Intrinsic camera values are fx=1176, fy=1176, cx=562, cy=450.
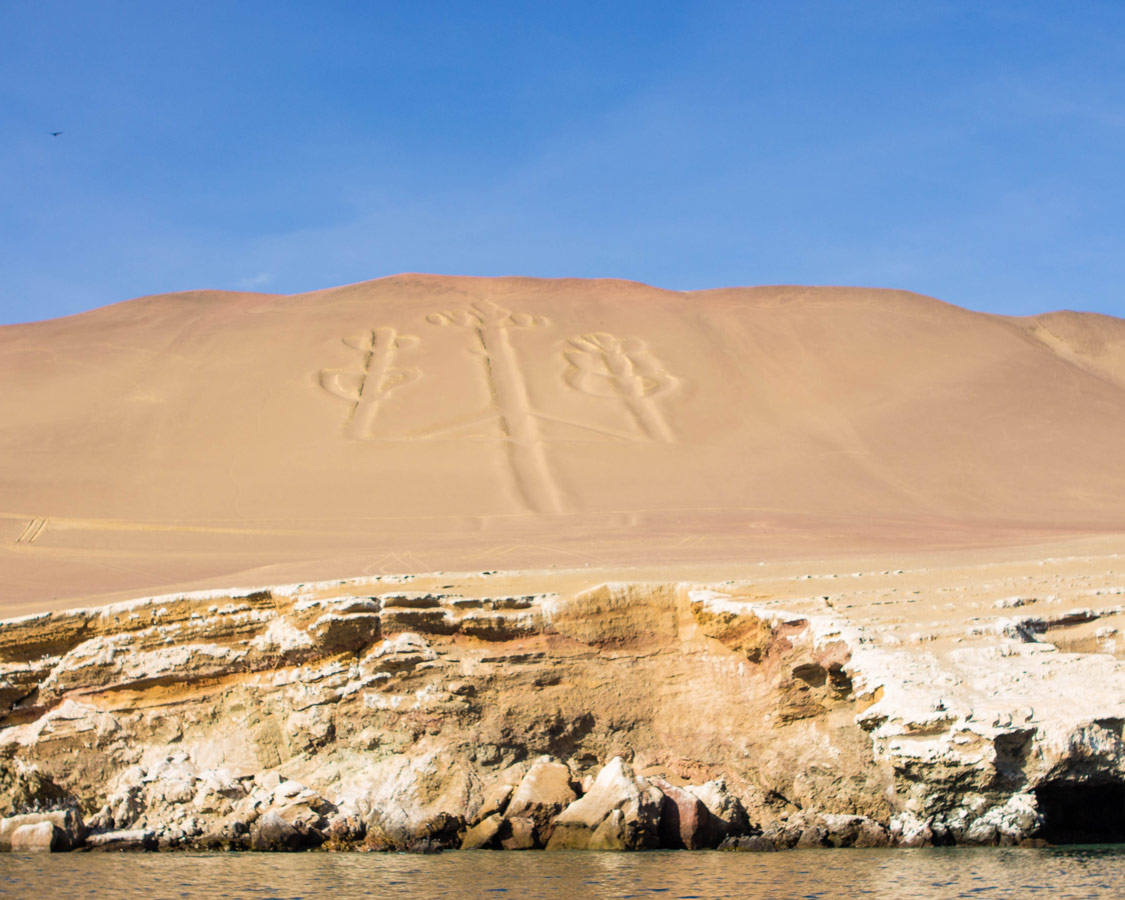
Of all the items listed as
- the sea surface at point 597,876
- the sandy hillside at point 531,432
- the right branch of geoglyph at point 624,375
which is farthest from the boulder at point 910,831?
the right branch of geoglyph at point 624,375

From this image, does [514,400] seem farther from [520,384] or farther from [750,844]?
[750,844]

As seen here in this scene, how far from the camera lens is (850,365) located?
41594mm

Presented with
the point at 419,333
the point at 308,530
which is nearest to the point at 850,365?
the point at 419,333

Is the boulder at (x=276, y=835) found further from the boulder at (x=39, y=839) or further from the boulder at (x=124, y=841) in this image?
the boulder at (x=39, y=839)

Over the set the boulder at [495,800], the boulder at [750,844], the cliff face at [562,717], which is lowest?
the boulder at [750,844]

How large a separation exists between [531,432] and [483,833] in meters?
25.5

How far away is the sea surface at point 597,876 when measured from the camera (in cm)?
777

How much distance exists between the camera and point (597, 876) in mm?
8500

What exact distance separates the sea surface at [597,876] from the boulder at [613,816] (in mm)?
249

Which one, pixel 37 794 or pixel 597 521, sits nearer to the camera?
pixel 37 794

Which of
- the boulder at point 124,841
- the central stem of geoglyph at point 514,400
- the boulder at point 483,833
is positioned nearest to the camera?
the boulder at point 483,833

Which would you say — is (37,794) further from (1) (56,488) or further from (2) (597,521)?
(1) (56,488)

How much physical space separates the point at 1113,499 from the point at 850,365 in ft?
38.3

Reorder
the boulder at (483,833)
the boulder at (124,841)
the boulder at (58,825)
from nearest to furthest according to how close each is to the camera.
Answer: the boulder at (483,833) → the boulder at (124,841) → the boulder at (58,825)
